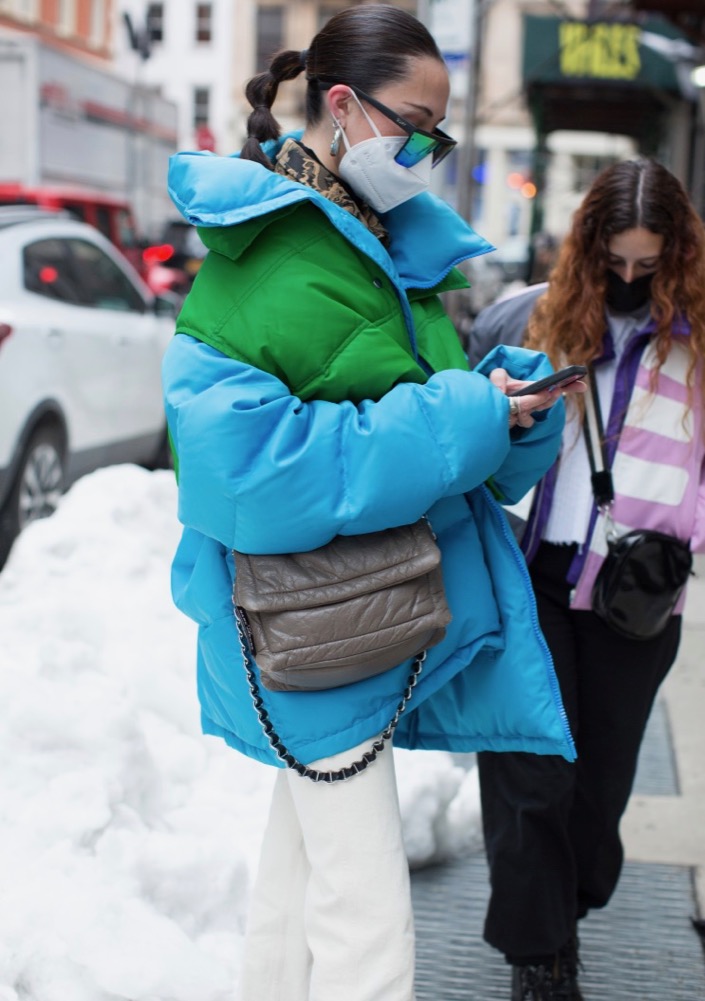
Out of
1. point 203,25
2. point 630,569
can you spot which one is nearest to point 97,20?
point 203,25

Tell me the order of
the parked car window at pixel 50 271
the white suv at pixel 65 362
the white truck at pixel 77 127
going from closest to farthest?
the white suv at pixel 65 362
the parked car window at pixel 50 271
the white truck at pixel 77 127

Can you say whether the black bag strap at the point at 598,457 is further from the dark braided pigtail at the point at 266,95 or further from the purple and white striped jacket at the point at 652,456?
the dark braided pigtail at the point at 266,95

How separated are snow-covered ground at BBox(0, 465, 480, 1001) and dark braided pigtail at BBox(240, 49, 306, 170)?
163 cm

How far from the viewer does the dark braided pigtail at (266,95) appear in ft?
7.73

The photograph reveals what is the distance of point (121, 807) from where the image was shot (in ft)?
10.7

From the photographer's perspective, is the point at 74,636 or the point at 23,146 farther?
the point at 23,146

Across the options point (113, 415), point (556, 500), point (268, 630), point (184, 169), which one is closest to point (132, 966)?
point (268, 630)

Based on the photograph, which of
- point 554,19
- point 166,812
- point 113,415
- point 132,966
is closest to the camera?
point 132,966

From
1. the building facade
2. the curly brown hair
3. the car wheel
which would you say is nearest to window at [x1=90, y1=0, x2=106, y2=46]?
the building facade

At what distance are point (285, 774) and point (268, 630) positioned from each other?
383 mm

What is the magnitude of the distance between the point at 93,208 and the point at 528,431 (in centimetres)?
1371

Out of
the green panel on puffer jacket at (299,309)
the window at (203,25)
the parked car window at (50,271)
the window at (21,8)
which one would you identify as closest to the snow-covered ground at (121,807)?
the green panel on puffer jacket at (299,309)

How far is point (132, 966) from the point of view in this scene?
2.76 metres

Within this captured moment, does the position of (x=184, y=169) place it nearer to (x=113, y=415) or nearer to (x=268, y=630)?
(x=268, y=630)
